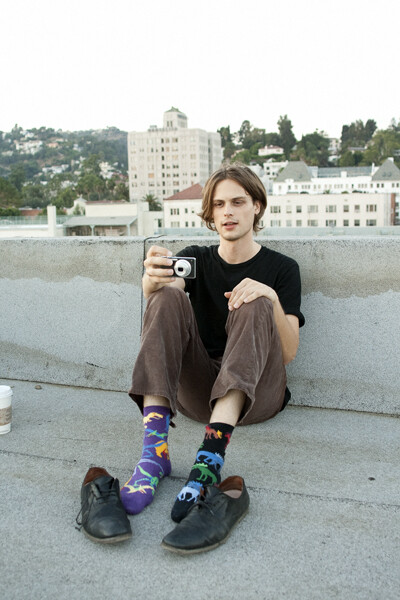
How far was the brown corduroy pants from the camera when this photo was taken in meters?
2.22

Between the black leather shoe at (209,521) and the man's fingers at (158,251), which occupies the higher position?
the man's fingers at (158,251)

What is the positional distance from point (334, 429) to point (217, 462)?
0.97 meters

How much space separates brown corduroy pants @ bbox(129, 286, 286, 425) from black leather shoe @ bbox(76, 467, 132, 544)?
35cm

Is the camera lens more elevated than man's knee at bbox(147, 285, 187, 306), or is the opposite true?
the camera lens

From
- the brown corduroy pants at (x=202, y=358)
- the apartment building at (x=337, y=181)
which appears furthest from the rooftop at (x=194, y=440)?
A: the apartment building at (x=337, y=181)

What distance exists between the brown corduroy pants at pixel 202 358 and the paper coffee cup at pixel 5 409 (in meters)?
0.79

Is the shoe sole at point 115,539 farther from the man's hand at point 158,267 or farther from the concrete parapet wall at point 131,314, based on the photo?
the concrete parapet wall at point 131,314

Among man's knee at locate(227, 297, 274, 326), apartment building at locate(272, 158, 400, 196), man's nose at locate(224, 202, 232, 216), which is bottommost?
man's knee at locate(227, 297, 274, 326)

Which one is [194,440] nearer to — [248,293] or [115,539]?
[248,293]

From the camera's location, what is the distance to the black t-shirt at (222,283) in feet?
9.18

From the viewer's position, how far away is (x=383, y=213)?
107 m

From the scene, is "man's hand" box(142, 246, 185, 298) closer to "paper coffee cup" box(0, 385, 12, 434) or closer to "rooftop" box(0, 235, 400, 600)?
"rooftop" box(0, 235, 400, 600)

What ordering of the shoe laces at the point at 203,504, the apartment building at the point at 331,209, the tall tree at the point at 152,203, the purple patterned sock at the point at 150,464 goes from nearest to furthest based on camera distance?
the shoe laces at the point at 203,504, the purple patterned sock at the point at 150,464, the apartment building at the point at 331,209, the tall tree at the point at 152,203

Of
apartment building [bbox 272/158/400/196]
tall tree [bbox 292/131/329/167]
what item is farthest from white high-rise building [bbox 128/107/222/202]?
tall tree [bbox 292/131/329/167]
